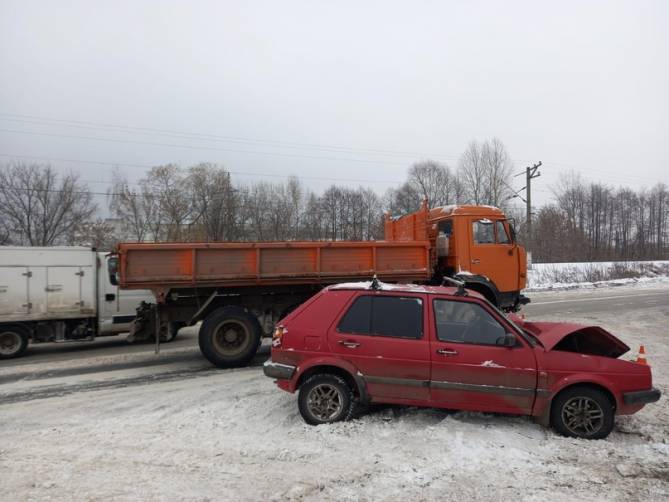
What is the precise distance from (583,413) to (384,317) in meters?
2.18

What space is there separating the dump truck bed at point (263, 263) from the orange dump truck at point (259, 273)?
0.6 inches

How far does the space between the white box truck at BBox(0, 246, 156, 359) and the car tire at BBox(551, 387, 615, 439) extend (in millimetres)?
6909

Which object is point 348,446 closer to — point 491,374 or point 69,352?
point 491,374

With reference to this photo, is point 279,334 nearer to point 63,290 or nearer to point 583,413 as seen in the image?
point 583,413

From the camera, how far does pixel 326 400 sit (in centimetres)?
467

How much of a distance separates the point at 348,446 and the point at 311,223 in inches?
1852

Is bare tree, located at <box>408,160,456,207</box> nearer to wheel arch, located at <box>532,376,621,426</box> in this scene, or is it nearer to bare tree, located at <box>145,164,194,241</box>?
bare tree, located at <box>145,164,194,241</box>

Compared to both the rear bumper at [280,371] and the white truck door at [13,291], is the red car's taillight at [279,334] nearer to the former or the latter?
the rear bumper at [280,371]

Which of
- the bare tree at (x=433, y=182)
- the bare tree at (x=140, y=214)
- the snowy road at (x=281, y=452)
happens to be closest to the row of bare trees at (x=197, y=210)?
the bare tree at (x=140, y=214)

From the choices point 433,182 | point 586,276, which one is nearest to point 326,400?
point 586,276

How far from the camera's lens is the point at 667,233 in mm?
64375

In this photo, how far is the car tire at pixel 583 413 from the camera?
4258 mm

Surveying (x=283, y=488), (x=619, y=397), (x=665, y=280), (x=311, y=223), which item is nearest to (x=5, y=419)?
(x=283, y=488)

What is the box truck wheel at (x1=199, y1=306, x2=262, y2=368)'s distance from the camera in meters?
7.46
